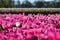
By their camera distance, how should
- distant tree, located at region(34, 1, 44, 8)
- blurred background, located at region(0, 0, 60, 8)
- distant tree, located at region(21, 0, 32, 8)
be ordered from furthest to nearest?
1. distant tree, located at region(34, 1, 44, 8)
2. blurred background, located at region(0, 0, 60, 8)
3. distant tree, located at region(21, 0, 32, 8)

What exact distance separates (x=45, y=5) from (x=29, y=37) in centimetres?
2224

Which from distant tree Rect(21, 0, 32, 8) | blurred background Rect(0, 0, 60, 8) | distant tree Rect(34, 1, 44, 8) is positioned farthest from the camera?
distant tree Rect(34, 1, 44, 8)

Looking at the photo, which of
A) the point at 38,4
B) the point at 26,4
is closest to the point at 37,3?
the point at 38,4

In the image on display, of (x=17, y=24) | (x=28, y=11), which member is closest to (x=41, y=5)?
(x=28, y=11)

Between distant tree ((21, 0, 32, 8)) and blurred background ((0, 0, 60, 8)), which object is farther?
blurred background ((0, 0, 60, 8))

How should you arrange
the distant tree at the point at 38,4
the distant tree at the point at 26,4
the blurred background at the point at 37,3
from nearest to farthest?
the distant tree at the point at 26,4, the blurred background at the point at 37,3, the distant tree at the point at 38,4

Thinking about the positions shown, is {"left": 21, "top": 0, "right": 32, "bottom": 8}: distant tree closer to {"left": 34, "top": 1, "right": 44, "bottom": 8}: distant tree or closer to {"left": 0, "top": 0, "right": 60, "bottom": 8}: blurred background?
{"left": 0, "top": 0, "right": 60, "bottom": 8}: blurred background

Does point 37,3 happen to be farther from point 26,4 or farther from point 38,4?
point 26,4

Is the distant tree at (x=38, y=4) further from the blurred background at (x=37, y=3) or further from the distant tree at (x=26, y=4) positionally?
the distant tree at (x=26, y=4)

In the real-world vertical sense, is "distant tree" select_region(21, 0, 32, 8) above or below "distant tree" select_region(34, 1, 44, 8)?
above

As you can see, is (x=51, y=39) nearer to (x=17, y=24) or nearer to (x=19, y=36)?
(x=19, y=36)

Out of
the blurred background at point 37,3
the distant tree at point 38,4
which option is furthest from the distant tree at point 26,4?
the distant tree at point 38,4

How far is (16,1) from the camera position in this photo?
24422 millimetres

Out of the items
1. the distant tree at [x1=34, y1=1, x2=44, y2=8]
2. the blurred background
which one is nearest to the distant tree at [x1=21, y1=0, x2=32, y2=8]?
the blurred background
